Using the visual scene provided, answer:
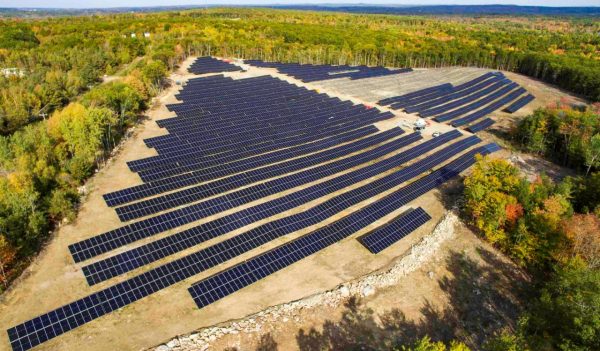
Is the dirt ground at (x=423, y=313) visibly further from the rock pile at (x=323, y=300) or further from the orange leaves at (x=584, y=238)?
the orange leaves at (x=584, y=238)

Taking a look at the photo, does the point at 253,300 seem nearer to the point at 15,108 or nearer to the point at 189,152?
the point at 189,152

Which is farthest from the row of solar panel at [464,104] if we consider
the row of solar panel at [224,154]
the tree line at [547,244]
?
the tree line at [547,244]

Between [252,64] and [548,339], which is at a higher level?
[252,64]

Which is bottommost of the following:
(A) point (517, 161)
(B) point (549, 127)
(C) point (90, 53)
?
(A) point (517, 161)

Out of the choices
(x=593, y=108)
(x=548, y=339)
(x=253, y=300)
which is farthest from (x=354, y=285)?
(x=593, y=108)

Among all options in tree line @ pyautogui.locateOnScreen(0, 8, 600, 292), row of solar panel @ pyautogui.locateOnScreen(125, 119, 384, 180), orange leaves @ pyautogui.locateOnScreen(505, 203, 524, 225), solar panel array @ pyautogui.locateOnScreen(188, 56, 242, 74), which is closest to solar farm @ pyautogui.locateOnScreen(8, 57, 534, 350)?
row of solar panel @ pyautogui.locateOnScreen(125, 119, 384, 180)

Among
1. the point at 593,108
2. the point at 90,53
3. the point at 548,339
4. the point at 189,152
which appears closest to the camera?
the point at 548,339

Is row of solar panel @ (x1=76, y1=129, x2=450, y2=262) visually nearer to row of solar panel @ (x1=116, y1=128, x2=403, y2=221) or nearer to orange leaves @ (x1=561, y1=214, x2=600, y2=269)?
row of solar panel @ (x1=116, y1=128, x2=403, y2=221)
